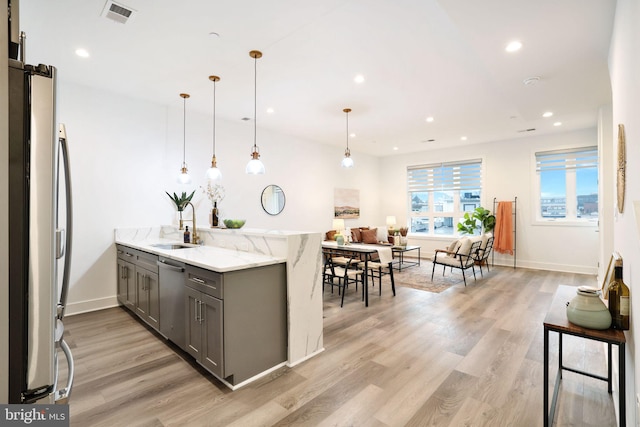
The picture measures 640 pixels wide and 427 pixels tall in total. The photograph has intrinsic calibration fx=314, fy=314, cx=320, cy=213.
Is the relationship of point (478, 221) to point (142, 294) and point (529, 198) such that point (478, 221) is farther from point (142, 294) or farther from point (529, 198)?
point (142, 294)

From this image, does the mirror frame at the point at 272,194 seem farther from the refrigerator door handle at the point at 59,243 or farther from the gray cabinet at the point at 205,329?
the refrigerator door handle at the point at 59,243

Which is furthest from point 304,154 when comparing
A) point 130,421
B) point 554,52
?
point 130,421

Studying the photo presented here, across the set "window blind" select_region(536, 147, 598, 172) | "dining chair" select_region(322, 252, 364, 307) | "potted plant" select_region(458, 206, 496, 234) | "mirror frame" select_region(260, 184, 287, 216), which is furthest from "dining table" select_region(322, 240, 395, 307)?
"window blind" select_region(536, 147, 598, 172)

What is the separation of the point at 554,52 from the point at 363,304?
3459 mm

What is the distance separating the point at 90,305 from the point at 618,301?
5.29 metres

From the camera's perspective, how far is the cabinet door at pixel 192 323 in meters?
2.54

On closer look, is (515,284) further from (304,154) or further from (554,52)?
(304,154)

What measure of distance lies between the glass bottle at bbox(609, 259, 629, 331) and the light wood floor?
75 centimetres

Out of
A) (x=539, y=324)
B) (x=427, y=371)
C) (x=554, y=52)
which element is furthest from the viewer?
(x=539, y=324)

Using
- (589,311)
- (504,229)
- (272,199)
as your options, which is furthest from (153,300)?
(504,229)

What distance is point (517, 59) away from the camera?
2.97 meters

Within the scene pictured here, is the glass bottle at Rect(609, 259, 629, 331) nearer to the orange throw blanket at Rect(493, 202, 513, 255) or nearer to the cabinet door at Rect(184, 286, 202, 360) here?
the cabinet door at Rect(184, 286, 202, 360)

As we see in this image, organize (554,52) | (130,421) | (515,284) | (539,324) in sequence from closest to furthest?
1. (130,421)
2. (554,52)
3. (539,324)
4. (515,284)

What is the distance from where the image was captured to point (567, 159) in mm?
6562
